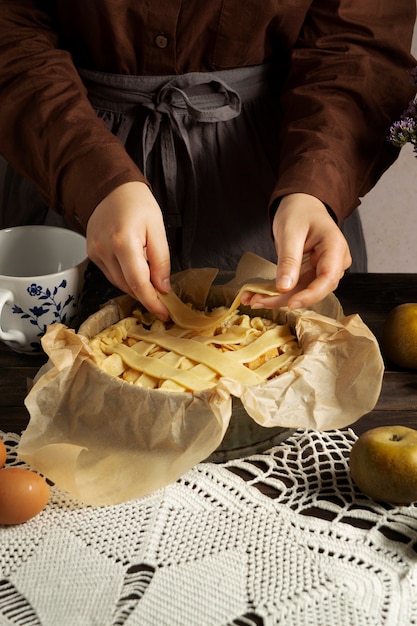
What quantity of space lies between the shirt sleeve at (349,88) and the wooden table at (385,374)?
13 cm

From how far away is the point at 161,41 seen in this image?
1.04 metres

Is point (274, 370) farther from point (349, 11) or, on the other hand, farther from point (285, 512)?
point (349, 11)

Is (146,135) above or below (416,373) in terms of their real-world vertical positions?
above

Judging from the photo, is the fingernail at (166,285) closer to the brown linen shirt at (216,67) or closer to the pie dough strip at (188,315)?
the pie dough strip at (188,315)

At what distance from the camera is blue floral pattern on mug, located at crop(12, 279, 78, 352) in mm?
946

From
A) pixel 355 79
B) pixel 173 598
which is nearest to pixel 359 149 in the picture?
pixel 355 79

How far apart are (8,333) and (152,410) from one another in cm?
28

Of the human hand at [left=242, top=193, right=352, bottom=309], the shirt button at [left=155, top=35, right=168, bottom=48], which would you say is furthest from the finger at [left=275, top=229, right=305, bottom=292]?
the shirt button at [left=155, top=35, right=168, bottom=48]

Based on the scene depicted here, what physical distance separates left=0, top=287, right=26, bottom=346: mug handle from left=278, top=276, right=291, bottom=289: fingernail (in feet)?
1.02

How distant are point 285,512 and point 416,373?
11.2 inches

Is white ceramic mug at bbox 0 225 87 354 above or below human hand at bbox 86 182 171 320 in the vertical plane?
below

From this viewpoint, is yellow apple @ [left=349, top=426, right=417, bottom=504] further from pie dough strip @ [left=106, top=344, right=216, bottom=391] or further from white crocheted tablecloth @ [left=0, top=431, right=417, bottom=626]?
pie dough strip @ [left=106, top=344, right=216, bottom=391]

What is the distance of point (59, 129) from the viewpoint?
3.24 ft

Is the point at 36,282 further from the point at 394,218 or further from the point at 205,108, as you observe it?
the point at 394,218
